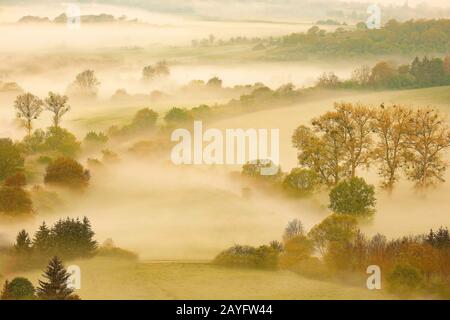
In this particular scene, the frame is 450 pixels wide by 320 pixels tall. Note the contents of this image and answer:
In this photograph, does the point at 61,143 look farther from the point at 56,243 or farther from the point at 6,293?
the point at 6,293

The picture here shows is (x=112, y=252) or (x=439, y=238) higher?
(x=439, y=238)

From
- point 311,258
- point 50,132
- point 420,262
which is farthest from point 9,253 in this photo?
point 420,262

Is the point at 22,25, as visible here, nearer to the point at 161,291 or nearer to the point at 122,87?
the point at 122,87

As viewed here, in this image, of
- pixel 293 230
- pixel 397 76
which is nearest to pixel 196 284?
pixel 293 230

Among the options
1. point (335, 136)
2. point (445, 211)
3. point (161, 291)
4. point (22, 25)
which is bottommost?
point (161, 291)

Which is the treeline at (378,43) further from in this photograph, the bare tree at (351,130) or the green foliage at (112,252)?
the green foliage at (112,252)

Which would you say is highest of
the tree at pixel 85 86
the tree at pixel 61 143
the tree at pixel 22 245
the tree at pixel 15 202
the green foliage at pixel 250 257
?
the tree at pixel 85 86

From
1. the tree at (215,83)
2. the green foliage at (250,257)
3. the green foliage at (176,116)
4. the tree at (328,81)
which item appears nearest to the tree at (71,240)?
the green foliage at (250,257)
